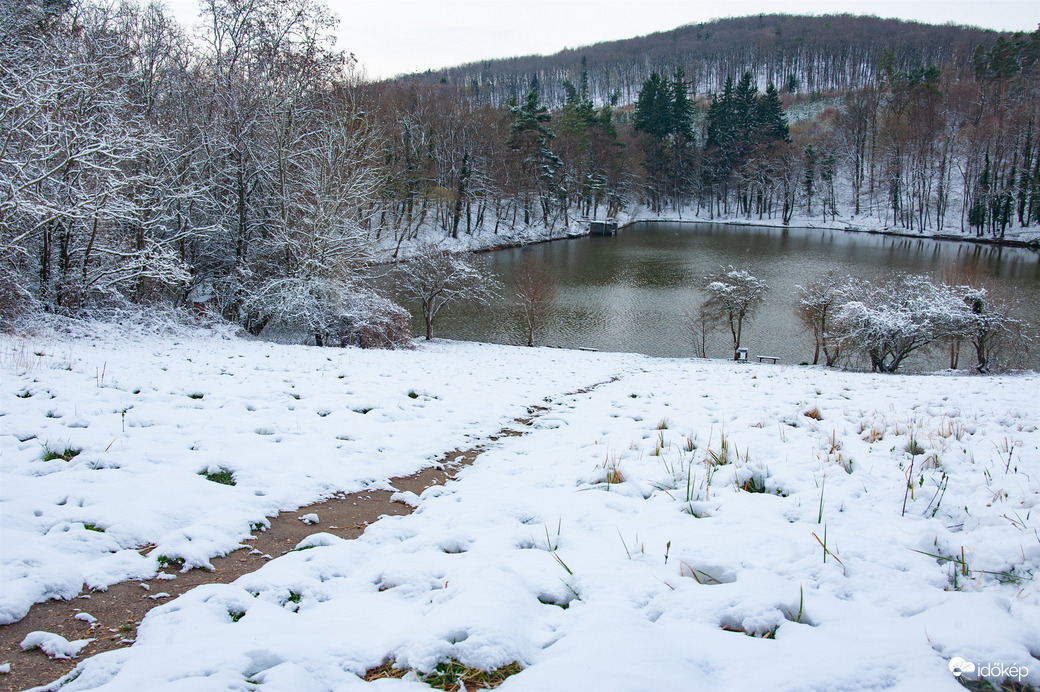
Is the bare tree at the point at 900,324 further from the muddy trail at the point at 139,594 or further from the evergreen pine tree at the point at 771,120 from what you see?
the evergreen pine tree at the point at 771,120

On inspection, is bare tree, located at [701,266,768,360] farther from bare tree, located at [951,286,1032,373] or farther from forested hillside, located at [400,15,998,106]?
forested hillside, located at [400,15,998,106]

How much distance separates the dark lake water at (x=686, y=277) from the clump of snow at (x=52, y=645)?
23.4 m

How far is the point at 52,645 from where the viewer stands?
276 cm

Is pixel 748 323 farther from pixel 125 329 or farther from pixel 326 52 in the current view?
pixel 125 329

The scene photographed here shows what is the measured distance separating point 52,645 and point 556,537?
2.91 m

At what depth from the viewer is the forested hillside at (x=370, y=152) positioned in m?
13.3

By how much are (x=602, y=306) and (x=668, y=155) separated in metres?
60.0

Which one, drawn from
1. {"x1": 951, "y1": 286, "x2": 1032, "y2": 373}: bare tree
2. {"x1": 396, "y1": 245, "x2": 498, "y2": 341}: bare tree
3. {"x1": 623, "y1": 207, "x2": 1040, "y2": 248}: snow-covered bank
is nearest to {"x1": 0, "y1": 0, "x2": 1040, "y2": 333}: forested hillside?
{"x1": 623, "y1": 207, "x2": 1040, "y2": 248}: snow-covered bank

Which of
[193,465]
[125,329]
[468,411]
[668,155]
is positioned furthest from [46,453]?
[668,155]

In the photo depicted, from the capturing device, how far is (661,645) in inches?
96.8

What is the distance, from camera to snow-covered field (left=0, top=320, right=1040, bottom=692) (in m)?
2.42

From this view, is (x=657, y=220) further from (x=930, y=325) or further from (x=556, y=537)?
(x=556, y=537)

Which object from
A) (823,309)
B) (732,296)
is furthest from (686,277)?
(823,309)

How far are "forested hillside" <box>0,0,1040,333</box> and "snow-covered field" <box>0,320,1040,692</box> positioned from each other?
7568mm
